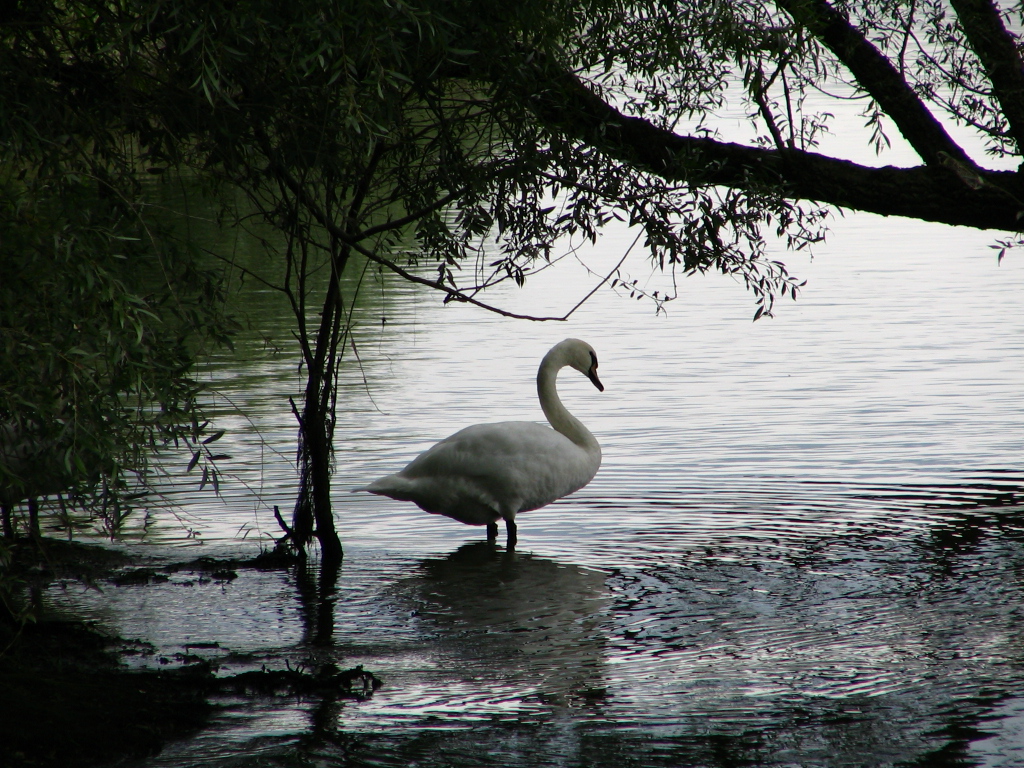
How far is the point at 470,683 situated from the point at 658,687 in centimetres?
83

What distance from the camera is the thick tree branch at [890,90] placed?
877 centimetres

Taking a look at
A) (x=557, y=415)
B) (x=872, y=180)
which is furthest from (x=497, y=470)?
(x=872, y=180)

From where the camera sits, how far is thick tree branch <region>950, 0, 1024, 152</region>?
866cm

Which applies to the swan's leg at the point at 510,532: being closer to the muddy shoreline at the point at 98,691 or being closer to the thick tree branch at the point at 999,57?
the muddy shoreline at the point at 98,691

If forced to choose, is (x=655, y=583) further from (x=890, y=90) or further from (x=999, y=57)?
(x=999, y=57)

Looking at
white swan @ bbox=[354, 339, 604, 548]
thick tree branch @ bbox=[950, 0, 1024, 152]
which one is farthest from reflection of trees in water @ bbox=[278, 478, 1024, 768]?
thick tree branch @ bbox=[950, 0, 1024, 152]

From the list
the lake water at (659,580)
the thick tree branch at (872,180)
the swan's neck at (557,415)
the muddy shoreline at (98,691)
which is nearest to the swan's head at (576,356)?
the swan's neck at (557,415)

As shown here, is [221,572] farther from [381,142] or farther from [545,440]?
[381,142]

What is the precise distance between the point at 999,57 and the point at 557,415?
3.80 metres

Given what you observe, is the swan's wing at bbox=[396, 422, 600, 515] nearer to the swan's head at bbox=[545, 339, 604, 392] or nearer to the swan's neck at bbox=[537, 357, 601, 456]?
the swan's neck at bbox=[537, 357, 601, 456]

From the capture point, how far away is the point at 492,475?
834 cm

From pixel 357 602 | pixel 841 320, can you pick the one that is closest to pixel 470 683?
pixel 357 602

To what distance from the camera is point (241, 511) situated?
30.5 feet

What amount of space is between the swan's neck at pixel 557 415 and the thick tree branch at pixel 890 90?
9.47 ft
